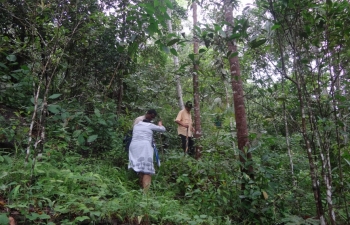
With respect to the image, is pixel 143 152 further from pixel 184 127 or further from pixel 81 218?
pixel 184 127

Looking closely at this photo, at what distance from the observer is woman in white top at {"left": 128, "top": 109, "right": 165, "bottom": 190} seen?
463 cm

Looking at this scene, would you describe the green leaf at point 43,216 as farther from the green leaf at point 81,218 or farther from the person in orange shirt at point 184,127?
the person in orange shirt at point 184,127

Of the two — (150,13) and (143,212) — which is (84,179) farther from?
(150,13)

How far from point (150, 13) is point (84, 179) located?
251 centimetres

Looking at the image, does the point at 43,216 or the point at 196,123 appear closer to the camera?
the point at 43,216

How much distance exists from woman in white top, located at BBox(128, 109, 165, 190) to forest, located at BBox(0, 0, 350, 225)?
9.9 inches

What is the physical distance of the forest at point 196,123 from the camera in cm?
272

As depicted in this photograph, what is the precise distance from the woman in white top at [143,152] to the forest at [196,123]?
25 centimetres

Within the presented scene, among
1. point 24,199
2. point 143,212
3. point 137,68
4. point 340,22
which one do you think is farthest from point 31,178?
point 137,68

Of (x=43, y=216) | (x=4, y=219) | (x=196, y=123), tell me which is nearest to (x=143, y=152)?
(x=43, y=216)

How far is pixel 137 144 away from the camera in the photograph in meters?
4.77

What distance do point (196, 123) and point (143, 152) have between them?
110 inches

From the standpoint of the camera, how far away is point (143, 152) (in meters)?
4.72

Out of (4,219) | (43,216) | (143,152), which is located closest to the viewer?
(4,219)
